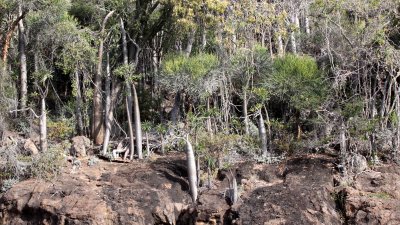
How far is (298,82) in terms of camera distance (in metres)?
13.4

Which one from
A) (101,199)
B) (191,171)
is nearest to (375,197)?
(191,171)

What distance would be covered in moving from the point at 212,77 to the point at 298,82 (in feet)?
7.09

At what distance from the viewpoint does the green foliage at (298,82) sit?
42.7 feet

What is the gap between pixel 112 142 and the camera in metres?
14.2

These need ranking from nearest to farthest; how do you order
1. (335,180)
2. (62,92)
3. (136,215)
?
(136,215), (335,180), (62,92)

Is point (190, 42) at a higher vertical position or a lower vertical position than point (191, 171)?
higher

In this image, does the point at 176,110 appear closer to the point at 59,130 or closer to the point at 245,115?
the point at 245,115

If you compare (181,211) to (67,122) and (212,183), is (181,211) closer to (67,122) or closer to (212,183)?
(212,183)

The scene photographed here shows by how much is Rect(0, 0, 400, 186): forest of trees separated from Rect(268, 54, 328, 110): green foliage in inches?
1.2

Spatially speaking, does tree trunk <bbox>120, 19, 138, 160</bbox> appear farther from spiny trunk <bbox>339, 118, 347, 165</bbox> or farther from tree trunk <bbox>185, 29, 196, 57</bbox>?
spiny trunk <bbox>339, 118, 347, 165</bbox>

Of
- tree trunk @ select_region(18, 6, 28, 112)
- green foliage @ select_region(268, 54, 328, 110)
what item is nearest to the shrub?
tree trunk @ select_region(18, 6, 28, 112)

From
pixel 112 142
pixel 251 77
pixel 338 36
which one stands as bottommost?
pixel 112 142

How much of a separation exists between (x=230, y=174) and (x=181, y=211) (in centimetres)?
145

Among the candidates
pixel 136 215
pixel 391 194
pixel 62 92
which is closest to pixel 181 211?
pixel 136 215
